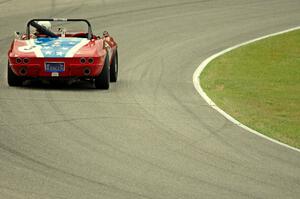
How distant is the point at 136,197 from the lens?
951 centimetres

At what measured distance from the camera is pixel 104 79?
16.8 meters

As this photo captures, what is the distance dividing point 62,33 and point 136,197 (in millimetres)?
9186

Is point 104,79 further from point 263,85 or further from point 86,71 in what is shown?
point 263,85

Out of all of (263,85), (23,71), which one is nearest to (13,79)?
(23,71)

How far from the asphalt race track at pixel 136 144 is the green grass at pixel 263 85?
470 millimetres

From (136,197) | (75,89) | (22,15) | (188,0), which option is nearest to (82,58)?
(75,89)

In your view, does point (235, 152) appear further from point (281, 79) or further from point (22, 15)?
point (22, 15)

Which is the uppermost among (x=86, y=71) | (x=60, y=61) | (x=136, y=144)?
(x=136, y=144)

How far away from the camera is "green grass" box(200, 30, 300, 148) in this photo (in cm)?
→ 1448

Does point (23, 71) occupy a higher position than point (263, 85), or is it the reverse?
point (23, 71)

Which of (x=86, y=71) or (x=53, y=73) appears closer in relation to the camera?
(x=53, y=73)

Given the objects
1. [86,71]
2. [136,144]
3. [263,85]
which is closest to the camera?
[136,144]

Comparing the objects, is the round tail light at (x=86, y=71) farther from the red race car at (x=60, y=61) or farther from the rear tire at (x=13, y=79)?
the rear tire at (x=13, y=79)

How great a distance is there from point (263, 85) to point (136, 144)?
664 centimetres
